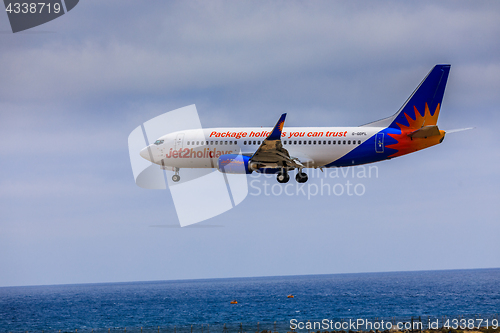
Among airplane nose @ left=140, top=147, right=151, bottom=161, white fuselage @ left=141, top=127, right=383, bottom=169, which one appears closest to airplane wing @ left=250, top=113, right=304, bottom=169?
white fuselage @ left=141, top=127, right=383, bottom=169

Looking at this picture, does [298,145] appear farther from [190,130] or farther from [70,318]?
[70,318]

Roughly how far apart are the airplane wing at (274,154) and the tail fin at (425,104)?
30.7 feet

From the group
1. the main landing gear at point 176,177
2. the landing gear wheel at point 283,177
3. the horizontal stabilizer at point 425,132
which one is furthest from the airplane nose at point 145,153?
the horizontal stabilizer at point 425,132

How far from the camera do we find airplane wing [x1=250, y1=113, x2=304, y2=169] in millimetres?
38438

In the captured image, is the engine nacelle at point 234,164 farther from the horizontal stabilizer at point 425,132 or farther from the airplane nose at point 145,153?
the horizontal stabilizer at point 425,132

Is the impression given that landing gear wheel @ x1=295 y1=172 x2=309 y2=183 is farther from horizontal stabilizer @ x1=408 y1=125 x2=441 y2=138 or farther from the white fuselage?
horizontal stabilizer @ x1=408 y1=125 x2=441 y2=138

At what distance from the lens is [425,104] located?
44406 mm

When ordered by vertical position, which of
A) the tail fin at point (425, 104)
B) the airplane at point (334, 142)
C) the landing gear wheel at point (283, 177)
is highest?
the tail fin at point (425, 104)

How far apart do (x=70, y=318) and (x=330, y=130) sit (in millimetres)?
134989

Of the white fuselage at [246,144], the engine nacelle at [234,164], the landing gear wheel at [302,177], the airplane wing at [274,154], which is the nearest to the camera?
the airplane wing at [274,154]

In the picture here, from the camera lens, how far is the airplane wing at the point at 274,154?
38.4 meters

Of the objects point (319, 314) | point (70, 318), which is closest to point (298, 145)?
point (319, 314)

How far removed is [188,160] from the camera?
155 feet

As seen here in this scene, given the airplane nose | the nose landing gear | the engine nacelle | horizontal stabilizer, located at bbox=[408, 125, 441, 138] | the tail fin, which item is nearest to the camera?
horizontal stabilizer, located at bbox=[408, 125, 441, 138]
